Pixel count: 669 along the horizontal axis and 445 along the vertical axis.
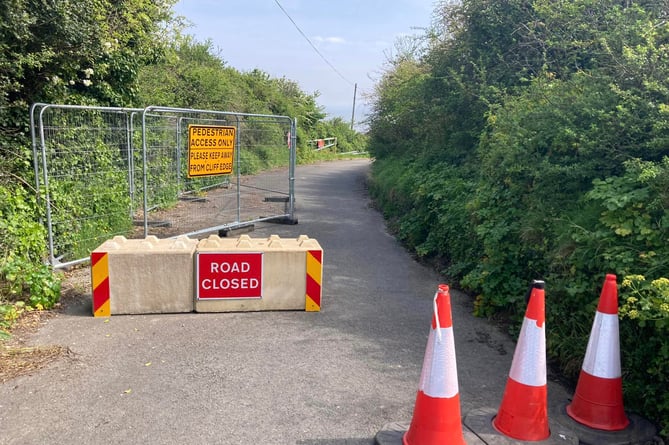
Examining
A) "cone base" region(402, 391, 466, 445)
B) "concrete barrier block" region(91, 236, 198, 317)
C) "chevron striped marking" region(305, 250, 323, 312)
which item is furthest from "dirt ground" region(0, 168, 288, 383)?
"cone base" region(402, 391, 466, 445)

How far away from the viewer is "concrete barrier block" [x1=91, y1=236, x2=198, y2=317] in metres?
5.09

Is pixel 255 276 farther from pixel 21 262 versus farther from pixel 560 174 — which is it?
pixel 560 174

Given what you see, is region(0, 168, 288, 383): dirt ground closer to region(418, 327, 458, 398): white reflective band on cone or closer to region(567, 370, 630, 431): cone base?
Answer: region(418, 327, 458, 398): white reflective band on cone

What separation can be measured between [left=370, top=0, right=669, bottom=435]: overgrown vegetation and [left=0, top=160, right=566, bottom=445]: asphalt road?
63 cm

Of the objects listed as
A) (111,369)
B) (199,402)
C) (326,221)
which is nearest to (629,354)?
(199,402)

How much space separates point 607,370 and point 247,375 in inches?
103

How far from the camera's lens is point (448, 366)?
10.0 feet

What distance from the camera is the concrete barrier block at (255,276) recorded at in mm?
5316

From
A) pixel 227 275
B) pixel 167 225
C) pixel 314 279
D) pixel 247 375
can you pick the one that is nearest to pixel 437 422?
pixel 247 375

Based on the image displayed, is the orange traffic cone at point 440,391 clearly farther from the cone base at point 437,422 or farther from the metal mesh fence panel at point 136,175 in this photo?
the metal mesh fence panel at point 136,175

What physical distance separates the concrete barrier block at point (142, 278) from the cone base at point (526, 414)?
339 cm

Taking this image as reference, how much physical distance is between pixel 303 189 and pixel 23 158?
10818 millimetres

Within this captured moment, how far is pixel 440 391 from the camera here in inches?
120

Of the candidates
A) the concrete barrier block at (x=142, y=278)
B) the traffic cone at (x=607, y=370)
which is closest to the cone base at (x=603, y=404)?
the traffic cone at (x=607, y=370)
